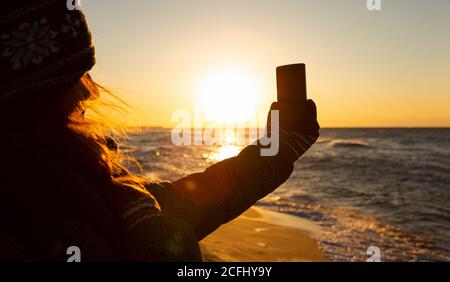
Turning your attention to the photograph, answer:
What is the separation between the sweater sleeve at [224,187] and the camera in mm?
1251

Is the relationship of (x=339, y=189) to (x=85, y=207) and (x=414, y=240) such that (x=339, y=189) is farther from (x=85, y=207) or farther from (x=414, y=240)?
(x=85, y=207)

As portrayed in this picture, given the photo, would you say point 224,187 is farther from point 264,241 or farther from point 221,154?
point 221,154

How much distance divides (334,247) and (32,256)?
844 cm

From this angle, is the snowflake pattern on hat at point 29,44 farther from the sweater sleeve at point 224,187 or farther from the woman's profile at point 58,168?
the sweater sleeve at point 224,187

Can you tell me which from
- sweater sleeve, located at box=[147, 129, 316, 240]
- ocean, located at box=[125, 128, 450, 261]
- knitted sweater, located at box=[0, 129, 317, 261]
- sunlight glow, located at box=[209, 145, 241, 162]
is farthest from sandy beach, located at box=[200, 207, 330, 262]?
sunlight glow, located at box=[209, 145, 241, 162]

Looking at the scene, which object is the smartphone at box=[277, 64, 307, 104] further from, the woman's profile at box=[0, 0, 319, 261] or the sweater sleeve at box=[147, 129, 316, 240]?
the woman's profile at box=[0, 0, 319, 261]

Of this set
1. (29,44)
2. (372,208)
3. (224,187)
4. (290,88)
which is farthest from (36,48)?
(372,208)

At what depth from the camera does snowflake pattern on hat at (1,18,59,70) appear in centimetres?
85

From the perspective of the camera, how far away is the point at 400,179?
20.9m

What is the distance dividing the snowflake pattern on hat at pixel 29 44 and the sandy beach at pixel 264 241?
5.84m

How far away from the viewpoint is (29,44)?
2.83 feet

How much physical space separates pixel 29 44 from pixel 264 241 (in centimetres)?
811
